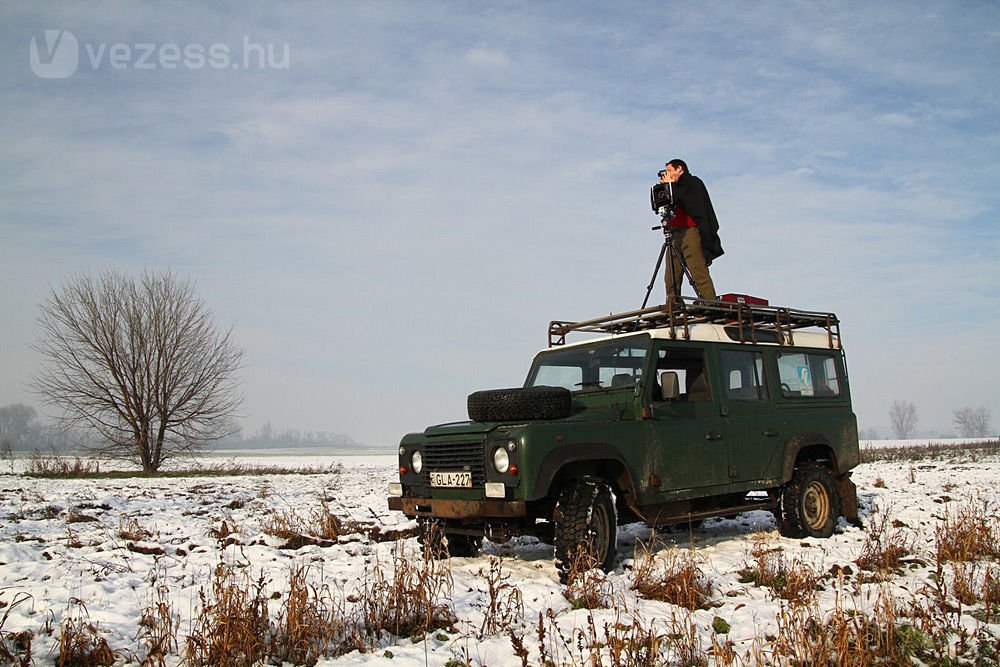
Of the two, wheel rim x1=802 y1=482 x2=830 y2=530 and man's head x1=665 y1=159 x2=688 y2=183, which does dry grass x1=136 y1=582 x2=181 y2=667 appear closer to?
wheel rim x1=802 y1=482 x2=830 y2=530

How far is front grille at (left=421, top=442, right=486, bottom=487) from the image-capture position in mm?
6230

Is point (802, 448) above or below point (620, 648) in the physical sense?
above

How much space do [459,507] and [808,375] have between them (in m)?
4.83

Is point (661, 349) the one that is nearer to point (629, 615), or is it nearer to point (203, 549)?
point (629, 615)

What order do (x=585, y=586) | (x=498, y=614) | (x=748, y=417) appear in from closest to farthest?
(x=498, y=614) < (x=585, y=586) < (x=748, y=417)

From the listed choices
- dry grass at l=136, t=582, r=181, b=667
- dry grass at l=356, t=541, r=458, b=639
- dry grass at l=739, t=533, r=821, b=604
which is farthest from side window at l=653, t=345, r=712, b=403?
dry grass at l=136, t=582, r=181, b=667

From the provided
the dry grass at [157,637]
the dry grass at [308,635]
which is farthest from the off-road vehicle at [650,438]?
the dry grass at [157,637]

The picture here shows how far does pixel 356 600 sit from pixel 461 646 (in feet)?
3.30

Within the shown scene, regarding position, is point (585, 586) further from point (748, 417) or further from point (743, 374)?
point (743, 374)

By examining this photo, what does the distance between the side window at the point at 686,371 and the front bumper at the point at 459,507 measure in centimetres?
195

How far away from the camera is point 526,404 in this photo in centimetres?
641

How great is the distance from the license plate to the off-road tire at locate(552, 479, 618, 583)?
794mm

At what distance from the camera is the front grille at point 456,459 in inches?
245

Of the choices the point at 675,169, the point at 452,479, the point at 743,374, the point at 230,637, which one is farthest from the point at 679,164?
the point at 230,637
